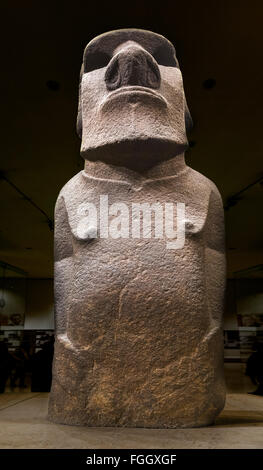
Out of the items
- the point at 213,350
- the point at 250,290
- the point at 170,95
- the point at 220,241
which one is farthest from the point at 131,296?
the point at 250,290

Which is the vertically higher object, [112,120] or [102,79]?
[102,79]

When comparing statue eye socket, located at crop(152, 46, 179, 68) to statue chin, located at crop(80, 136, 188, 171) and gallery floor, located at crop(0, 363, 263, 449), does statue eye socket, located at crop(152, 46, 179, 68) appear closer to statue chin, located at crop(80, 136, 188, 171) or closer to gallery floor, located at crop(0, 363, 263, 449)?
statue chin, located at crop(80, 136, 188, 171)

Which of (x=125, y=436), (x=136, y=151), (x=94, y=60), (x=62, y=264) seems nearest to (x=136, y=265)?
(x=62, y=264)

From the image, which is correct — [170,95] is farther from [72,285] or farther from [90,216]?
[72,285]

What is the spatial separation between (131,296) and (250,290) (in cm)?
686

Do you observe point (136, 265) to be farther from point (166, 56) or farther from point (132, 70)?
point (166, 56)

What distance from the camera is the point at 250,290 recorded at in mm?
8453

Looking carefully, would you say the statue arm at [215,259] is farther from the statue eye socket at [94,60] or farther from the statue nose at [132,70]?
the statue eye socket at [94,60]

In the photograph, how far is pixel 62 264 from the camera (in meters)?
2.45

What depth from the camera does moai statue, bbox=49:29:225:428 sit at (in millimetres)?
2047

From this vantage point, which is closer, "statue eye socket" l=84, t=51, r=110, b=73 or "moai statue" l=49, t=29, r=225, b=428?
"moai statue" l=49, t=29, r=225, b=428

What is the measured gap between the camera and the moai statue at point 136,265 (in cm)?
205

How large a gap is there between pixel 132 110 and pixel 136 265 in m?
0.90

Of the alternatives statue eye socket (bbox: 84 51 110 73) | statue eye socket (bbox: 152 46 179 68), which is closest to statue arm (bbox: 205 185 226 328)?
statue eye socket (bbox: 152 46 179 68)
